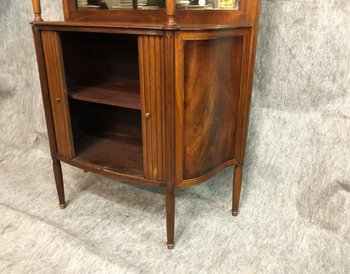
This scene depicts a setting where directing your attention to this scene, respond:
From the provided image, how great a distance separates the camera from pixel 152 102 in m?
1.04

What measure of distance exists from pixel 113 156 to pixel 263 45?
2.33 feet

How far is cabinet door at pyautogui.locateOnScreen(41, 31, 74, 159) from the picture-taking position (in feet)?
3.86

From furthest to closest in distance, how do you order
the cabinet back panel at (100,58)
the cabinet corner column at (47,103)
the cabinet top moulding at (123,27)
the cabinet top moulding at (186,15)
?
the cabinet back panel at (100,58) → the cabinet corner column at (47,103) → the cabinet top moulding at (186,15) → the cabinet top moulding at (123,27)

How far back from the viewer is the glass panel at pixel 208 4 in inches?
44.0

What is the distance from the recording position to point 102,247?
1.23m

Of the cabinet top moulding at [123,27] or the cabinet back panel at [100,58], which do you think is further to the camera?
the cabinet back panel at [100,58]

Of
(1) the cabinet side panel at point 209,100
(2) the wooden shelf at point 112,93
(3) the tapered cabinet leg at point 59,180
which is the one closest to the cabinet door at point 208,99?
(1) the cabinet side panel at point 209,100

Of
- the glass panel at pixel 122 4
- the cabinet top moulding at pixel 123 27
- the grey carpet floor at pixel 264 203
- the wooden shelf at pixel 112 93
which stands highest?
the glass panel at pixel 122 4

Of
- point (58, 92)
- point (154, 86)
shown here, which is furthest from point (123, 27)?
point (58, 92)

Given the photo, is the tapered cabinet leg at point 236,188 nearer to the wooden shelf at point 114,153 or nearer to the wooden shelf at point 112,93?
the wooden shelf at point 114,153

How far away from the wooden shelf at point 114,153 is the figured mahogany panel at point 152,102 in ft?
0.26

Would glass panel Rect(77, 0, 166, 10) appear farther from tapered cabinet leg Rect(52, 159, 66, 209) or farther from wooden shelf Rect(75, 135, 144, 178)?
tapered cabinet leg Rect(52, 159, 66, 209)

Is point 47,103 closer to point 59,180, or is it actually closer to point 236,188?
point 59,180

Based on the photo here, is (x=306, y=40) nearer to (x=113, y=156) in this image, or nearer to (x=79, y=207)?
(x=113, y=156)
